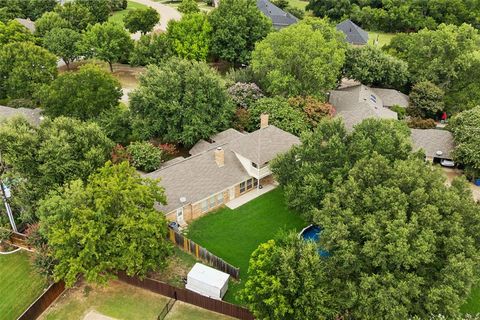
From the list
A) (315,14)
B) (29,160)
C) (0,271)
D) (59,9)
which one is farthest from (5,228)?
(315,14)

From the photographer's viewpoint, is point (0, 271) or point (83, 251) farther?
point (0, 271)

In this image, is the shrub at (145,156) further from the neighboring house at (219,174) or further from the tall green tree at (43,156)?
the tall green tree at (43,156)

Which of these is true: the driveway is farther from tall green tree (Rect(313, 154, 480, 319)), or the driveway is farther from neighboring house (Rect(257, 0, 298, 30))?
tall green tree (Rect(313, 154, 480, 319))

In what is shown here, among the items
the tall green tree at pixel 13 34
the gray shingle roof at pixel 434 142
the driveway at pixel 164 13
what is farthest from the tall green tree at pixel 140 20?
the gray shingle roof at pixel 434 142

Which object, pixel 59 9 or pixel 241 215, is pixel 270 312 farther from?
pixel 59 9

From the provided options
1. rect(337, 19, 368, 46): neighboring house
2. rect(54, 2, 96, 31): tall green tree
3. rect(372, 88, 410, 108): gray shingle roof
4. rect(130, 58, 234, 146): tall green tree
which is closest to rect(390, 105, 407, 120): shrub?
rect(372, 88, 410, 108): gray shingle roof

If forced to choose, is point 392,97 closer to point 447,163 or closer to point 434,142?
point 434,142

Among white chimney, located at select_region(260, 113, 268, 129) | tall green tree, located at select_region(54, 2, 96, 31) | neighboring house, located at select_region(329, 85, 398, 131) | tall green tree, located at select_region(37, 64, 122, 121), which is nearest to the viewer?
white chimney, located at select_region(260, 113, 268, 129)
